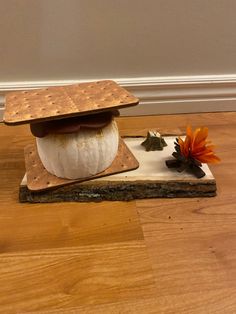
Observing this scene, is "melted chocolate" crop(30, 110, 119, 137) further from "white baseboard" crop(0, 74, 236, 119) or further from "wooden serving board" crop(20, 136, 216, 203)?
"white baseboard" crop(0, 74, 236, 119)

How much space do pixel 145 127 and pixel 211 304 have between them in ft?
1.77

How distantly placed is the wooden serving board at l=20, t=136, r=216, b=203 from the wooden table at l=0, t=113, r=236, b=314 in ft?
0.05

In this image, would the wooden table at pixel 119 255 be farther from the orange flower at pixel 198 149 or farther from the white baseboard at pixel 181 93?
the white baseboard at pixel 181 93

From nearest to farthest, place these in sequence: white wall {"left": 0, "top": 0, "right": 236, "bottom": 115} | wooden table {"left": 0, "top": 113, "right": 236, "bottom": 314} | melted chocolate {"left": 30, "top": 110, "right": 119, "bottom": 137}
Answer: wooden table {"left": 0, "top": 113, "right": 236, "bottom": 314} < melted chocolate {"left": 30, "top": 110, "right": 119, "bottom": 137} < white wall {"left": 0, "top": 0, "right": 236, "bottom": 115}

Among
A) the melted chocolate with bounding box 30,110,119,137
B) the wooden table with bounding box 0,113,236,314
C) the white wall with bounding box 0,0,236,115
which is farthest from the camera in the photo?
the white wall with bounding box 0,0,236,115

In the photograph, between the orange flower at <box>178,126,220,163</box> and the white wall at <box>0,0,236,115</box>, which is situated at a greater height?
the white wall at <box>0,0,236,115</box>

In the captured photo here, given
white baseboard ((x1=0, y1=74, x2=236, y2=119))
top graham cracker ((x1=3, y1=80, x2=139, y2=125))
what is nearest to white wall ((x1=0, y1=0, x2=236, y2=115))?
white baseboard ((x1=0, y1=74, x2=236, y2=119))

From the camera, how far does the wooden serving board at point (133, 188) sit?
63 centimetres

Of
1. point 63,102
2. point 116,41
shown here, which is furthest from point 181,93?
point 63,102

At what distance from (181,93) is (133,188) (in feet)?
1.49

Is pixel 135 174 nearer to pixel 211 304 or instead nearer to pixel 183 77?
pixel 211 304

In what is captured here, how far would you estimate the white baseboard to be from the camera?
0.97 meters

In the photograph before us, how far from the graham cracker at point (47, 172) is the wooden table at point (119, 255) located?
0.13 feet

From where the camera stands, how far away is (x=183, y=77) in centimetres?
98
